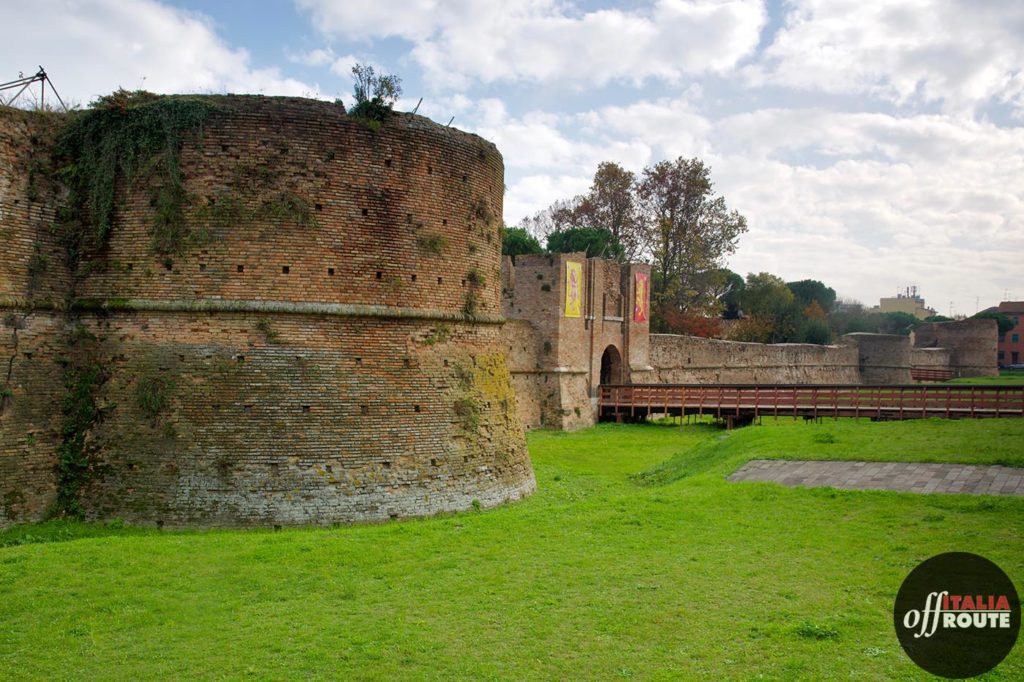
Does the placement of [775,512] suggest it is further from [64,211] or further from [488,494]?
[64,211]

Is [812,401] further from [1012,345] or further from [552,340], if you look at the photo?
[1012,345]

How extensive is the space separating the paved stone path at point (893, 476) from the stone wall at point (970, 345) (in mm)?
40638

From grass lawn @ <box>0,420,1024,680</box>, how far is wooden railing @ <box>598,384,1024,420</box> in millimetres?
8221

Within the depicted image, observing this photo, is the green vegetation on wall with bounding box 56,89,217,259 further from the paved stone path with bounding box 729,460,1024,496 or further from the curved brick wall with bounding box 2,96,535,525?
the paved stone path with bounding box 729,460,1024,496

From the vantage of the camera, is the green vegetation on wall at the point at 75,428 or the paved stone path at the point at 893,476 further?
the paved stone path at the point at 893,476

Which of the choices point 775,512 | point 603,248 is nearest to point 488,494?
point 775,512

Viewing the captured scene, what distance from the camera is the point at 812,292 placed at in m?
64.4

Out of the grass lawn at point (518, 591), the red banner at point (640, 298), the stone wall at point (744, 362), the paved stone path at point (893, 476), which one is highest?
the red banner at point (640, 298)

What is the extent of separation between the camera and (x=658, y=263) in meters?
40.3

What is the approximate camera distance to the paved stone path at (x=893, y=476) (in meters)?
10.6

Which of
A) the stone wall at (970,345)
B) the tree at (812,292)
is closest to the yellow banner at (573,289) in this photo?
the stone wall at (970,345)

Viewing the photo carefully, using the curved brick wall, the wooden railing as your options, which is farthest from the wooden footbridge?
the curved brick wall

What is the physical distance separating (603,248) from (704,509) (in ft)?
89.7

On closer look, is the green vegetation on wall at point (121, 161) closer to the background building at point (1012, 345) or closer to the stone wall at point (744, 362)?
the stone wall at point (744, 362)
